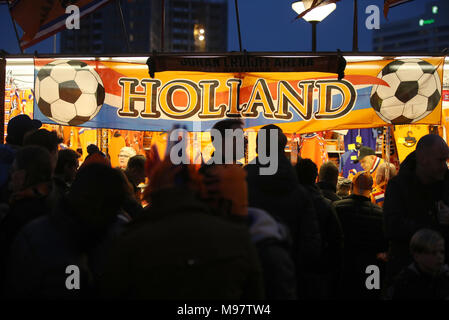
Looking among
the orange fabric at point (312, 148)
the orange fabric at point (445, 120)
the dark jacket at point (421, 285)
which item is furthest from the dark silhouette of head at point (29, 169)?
the orange fabric at point (445, 120)

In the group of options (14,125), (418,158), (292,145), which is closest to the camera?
(418,158)

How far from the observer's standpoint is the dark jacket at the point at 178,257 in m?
2.08

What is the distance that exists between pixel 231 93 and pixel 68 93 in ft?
8.04

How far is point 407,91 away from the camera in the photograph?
698cm

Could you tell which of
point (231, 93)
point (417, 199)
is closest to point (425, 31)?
point (231, 93)

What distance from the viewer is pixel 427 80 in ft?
22.8

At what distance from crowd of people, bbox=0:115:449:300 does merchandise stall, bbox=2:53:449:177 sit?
274 centimetres

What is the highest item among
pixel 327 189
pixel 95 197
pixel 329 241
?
pixel 95 197

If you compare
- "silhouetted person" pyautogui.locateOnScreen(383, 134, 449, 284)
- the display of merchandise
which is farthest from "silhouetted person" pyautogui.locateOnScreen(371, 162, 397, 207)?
"silhouetted person" pyautogui.locateOnScreen(383, 134, 449, 284)

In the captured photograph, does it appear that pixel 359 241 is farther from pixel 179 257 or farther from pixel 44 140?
pixel 179 257

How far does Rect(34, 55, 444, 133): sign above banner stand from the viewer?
703cm
